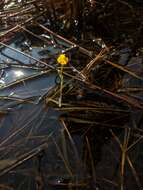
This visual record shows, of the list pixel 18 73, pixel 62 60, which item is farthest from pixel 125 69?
pixel 18 73

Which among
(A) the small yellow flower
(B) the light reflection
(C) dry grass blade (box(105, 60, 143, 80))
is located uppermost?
(A) the small yellow flower

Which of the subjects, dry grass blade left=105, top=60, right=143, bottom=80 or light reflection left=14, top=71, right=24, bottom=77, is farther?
light reflection left=14, top=71, right=24, bottom=77

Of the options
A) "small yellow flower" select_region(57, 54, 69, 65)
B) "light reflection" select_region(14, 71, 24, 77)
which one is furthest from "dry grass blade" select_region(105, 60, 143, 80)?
"light reflection" select_region(14, 71, 24, 77)

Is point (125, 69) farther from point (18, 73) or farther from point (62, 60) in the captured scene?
point (18, 73)

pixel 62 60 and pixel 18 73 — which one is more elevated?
pixel 62 60

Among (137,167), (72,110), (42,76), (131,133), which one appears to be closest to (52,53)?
(42,76)

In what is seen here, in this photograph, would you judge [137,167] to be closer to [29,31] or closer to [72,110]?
[72,110]

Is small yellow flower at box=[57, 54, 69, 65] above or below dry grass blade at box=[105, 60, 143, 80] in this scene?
above

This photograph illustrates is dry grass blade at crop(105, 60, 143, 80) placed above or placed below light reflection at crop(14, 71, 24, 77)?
above

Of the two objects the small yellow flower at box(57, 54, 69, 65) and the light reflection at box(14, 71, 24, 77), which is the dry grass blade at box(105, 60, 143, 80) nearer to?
the small yellow flower at box(57, 54, 69, 65)

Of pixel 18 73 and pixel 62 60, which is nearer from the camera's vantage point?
pixel 62 60

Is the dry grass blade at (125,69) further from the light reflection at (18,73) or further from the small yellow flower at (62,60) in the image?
the light reflection at (18,73)

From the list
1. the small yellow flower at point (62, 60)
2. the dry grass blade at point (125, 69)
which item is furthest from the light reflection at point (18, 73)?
the dry grass blade at point (125, 69)
